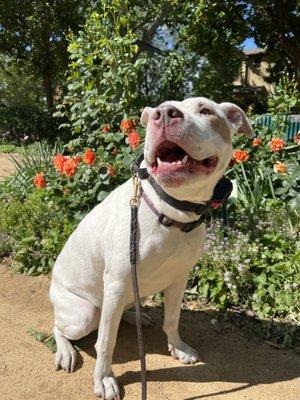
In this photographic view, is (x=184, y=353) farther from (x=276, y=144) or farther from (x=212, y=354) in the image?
(x=276, y=144)

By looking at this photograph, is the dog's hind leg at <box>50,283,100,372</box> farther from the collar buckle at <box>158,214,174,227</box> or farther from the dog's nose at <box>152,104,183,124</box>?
the dog's nose at <box>152,104,183,124</box>

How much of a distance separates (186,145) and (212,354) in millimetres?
1840

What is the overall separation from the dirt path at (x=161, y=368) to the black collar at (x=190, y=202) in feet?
4.03

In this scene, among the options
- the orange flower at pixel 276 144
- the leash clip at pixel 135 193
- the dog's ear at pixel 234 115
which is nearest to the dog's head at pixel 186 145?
the dog's ear at pixel 234 115

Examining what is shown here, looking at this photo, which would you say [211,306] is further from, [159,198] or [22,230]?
[22,230]

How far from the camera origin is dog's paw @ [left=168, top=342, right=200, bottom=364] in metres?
3.04

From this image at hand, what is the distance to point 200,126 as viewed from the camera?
2.11 meters

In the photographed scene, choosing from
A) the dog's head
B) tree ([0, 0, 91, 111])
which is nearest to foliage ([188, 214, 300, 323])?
the dog's head

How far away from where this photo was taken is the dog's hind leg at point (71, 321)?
9.51 feet

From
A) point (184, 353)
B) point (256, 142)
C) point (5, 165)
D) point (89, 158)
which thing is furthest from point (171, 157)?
point (5, 165)

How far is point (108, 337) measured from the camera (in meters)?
2.61

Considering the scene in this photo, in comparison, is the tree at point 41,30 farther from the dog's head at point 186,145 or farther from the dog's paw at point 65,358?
the dog's head at point 186,145

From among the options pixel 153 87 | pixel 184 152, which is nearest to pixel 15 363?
pixel 184 152

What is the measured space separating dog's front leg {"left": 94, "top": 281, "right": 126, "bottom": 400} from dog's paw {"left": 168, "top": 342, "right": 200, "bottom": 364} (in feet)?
1.75
